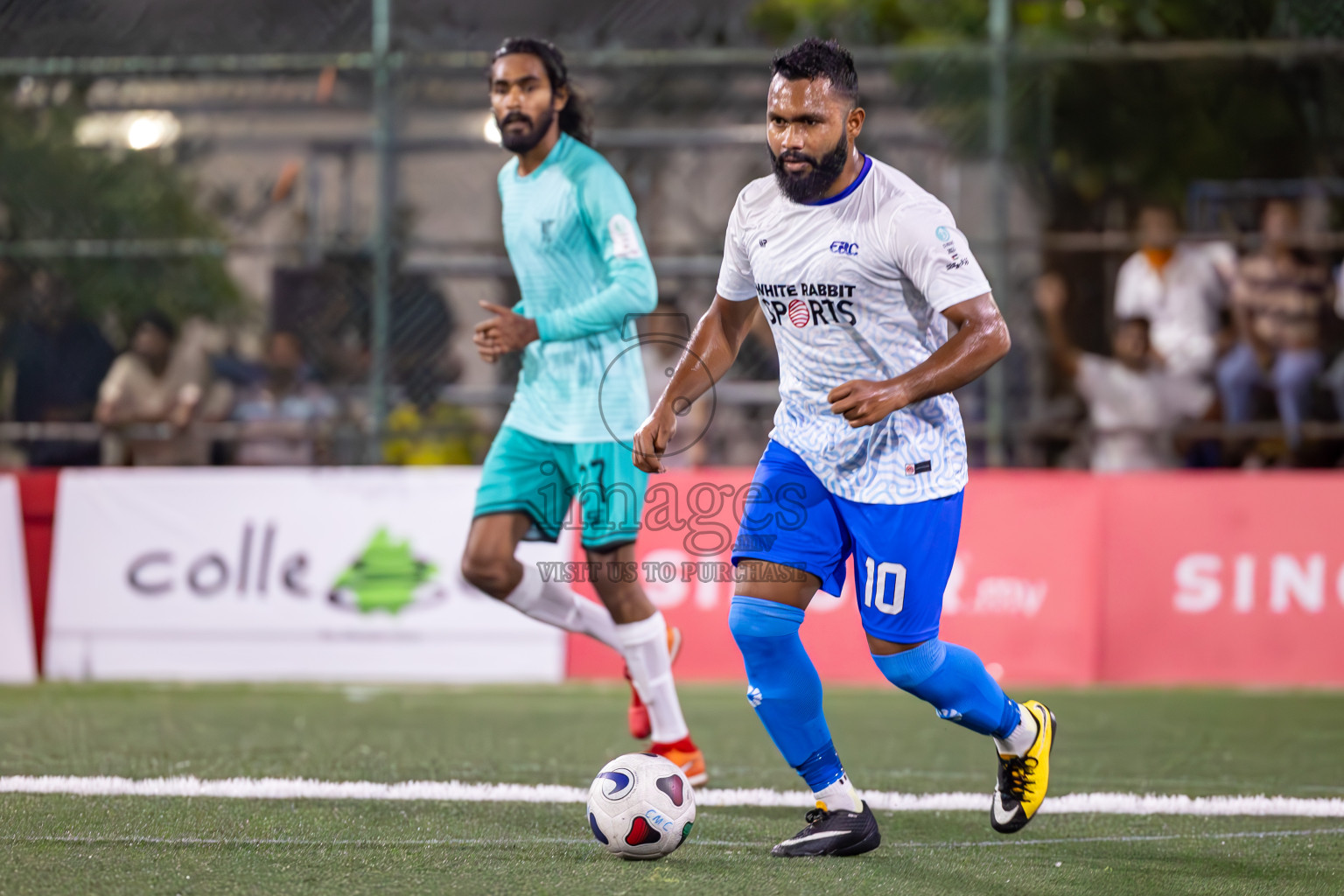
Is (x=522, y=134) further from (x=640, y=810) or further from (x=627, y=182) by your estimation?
(x=627, y=182)

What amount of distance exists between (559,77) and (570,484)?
1506mm

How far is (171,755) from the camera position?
5926mm

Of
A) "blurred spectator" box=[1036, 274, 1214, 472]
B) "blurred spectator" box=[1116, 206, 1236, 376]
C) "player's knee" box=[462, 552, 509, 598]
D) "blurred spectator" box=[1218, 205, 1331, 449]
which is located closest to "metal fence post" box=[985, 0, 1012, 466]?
"blurred spectator" box=[1036, 274, 1214, 472]

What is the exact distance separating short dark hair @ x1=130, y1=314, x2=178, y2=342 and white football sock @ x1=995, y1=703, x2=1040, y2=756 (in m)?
7.11

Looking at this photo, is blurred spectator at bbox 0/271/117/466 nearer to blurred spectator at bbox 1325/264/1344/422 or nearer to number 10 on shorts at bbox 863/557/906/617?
number 10 on shorts at bbox 863/557/906/617

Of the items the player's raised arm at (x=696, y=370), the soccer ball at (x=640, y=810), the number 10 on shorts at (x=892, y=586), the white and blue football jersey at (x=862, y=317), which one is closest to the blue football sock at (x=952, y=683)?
the number 10 on shorts at (x=892, y=586)

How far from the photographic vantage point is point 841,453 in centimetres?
436

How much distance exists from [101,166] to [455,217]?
7.74 ft

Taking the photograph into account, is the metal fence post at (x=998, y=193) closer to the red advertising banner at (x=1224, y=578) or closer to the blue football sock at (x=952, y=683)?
the red advertising banner at (x=1224, y=578)

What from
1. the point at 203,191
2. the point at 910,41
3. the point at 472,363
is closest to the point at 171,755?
the point at 472,363

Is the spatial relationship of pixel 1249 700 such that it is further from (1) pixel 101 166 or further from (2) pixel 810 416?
(1) pixel 101 166

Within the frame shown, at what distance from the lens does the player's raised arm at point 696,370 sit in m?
4.49

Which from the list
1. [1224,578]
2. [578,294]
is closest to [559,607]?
[578,294]

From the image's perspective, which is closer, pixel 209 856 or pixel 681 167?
pixel 209 856
